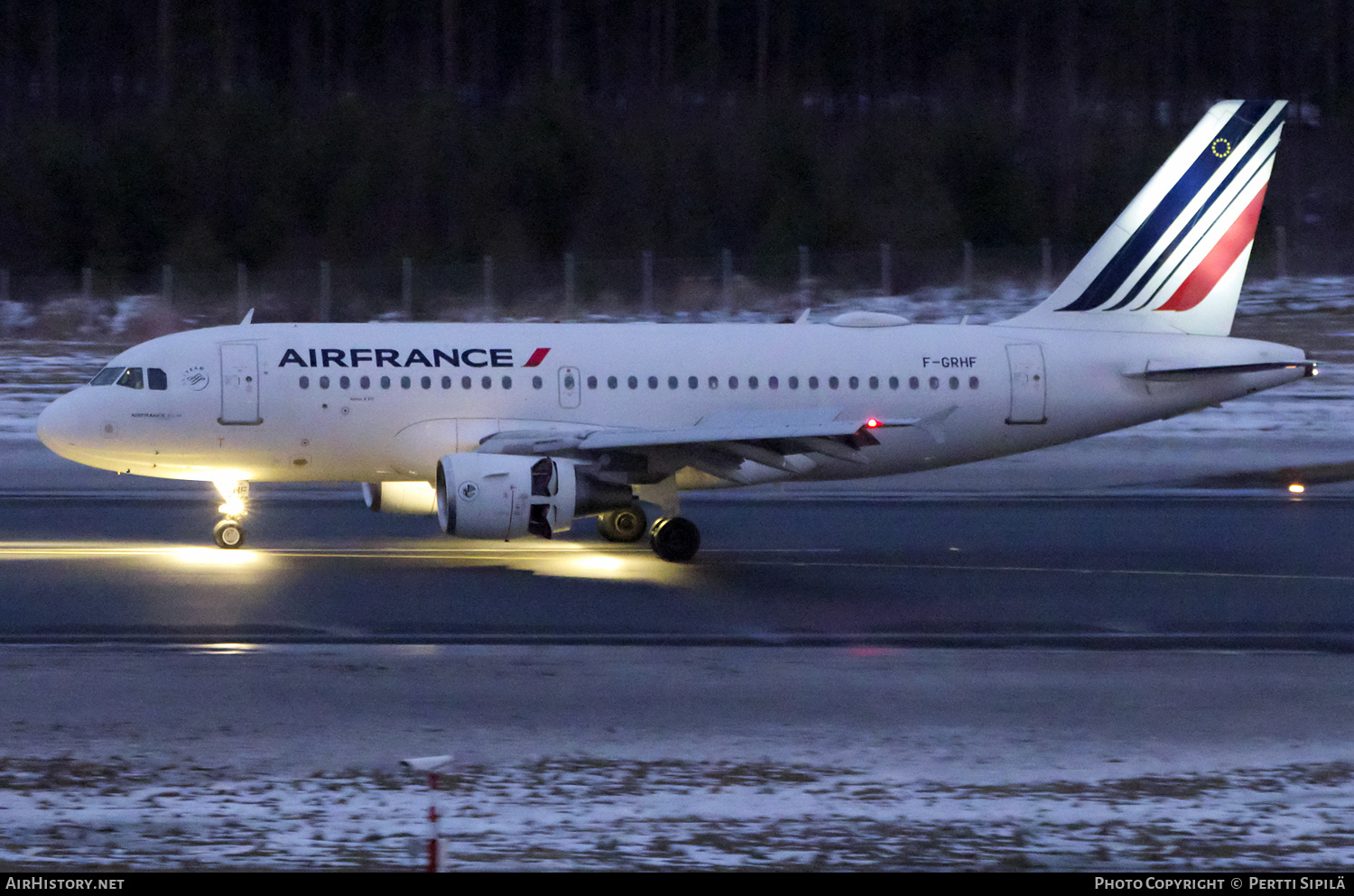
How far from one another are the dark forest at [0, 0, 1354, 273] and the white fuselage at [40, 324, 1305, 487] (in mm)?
28772

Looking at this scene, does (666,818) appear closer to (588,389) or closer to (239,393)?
(588,389)

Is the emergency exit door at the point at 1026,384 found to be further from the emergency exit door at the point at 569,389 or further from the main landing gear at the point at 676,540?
the emergency exit door at the point at 569,389

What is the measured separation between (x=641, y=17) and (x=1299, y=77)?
34.9 metres

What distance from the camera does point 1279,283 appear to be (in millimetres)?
49469

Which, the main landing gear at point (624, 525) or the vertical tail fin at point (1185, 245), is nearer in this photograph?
the main landing gear at point (624, 525)

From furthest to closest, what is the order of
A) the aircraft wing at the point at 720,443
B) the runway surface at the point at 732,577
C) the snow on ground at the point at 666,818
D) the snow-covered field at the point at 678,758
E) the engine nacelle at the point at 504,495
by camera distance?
1. the aircraft wing at the point at 720,443
2. the engine nacelle at the point at 504,495
3. the runway surface at the point at 732,577
4. the snow-covered field at the point at 678,758
5. the snow on ground at the point at 666,818

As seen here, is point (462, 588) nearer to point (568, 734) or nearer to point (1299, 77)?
point (568, 734)

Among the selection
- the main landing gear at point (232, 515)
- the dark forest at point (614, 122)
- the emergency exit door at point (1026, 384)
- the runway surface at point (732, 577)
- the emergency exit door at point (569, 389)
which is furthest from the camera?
the dark forest at point (614, 122)

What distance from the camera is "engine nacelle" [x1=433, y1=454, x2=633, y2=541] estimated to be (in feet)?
63.4

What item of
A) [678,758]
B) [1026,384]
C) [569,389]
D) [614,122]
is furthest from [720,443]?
[614,122]

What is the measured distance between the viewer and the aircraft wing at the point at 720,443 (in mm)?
19766

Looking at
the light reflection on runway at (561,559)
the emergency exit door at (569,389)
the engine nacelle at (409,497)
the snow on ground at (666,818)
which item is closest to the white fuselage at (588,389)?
the emergency exit door at (569,389)

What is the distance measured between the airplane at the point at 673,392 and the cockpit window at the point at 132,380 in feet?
0.07

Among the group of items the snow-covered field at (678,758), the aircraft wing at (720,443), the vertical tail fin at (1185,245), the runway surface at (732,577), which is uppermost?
the vertical tail fin at (1185,245)
